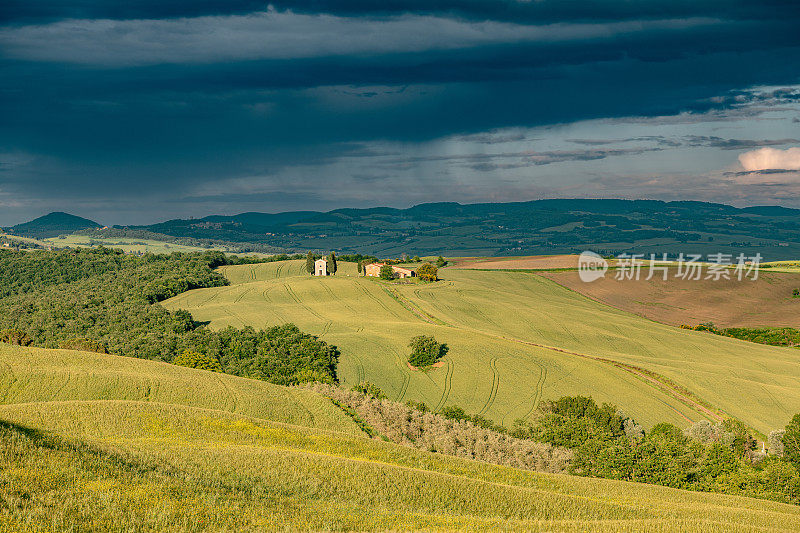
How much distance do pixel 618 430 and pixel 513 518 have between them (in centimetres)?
4351

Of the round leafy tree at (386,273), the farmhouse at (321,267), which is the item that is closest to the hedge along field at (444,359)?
the round leafy tree at (386,273)

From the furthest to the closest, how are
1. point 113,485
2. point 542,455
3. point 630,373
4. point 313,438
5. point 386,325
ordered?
point 386,325 < point 630,373 < point 542,455 < point 313,438 < point 113,485

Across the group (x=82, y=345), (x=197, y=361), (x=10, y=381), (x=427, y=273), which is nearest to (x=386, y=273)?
(x=427, y=273)

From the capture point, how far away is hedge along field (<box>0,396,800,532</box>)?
15.1 meters

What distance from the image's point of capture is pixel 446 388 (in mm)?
75750

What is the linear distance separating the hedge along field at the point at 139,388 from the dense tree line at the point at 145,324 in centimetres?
2280

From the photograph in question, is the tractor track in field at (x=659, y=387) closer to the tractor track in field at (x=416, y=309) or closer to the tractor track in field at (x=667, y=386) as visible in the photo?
the tractor track in field at (x=667, y=386)

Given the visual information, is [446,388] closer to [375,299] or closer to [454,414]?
[454,414]

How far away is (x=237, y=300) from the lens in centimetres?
13088

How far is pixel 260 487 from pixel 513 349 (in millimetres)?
72222

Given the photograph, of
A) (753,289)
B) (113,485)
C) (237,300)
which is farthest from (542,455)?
(753,289)

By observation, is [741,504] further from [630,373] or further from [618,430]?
[630,373]

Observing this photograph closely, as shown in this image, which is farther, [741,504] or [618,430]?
[618,430]

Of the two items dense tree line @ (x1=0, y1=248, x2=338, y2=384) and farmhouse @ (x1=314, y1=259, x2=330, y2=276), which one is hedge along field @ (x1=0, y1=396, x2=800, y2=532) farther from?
farmhouse @ (x1=314, y1=259, x2=330, y2=276)
